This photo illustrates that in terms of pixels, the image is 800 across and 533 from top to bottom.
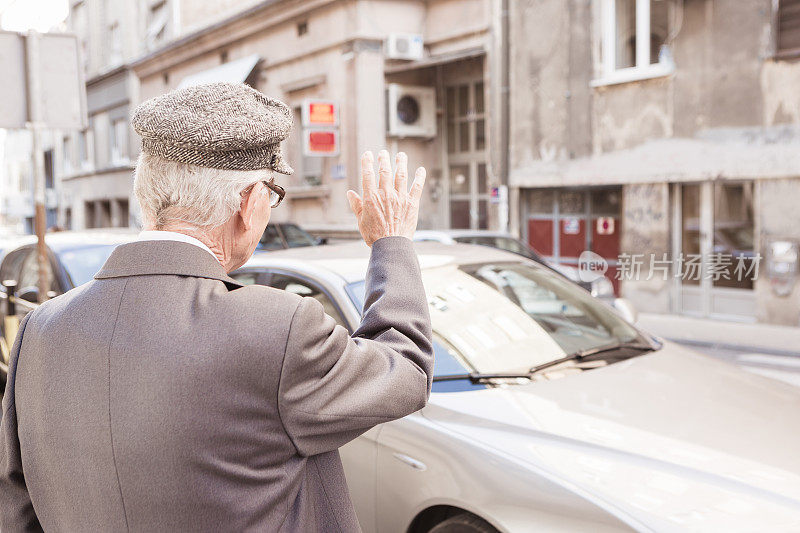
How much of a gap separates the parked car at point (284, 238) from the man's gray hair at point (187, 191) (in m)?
10.1

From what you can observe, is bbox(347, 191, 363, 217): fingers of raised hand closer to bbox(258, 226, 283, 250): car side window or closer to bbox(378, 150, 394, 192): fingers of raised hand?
bbox(378, 150, 394, 192): fingers of raised hand

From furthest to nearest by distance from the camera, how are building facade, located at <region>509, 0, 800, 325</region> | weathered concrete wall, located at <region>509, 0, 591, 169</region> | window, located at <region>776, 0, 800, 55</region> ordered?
weathered concrete wall, located at <region>509, 0, 591, 169</region> → building facade, located at <region>509, 0, 800, 325</region> → window, located at <region>776, 0, 800, 55</region>

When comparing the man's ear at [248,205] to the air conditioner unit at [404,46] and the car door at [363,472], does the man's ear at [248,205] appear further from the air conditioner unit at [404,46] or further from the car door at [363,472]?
the air conditioner unit at [404,46]

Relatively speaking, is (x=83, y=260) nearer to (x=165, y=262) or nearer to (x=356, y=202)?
(x=356, y=202)

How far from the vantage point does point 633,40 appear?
13172 mm

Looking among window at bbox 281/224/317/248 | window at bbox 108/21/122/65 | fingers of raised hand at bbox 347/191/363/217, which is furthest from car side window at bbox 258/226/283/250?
window at bbox 108/21/122/65

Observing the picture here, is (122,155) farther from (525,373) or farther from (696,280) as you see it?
(525,373)

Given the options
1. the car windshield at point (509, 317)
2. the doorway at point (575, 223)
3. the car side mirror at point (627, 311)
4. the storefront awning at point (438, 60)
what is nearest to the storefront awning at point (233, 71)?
the storefront awning at point (438, 60)

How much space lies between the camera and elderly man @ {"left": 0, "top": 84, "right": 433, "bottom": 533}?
1298 millimetres

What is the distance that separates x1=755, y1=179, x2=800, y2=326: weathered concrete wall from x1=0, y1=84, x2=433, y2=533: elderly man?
11402mm

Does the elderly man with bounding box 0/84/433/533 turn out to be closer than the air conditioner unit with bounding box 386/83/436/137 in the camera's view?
Yes

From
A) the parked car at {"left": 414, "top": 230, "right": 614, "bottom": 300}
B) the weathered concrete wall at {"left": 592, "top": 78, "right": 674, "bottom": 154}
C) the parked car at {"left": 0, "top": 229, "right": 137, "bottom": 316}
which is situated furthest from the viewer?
the weathered concrete wall at {"left": 592, "top": 78, "right": 674, "bottom": 154}

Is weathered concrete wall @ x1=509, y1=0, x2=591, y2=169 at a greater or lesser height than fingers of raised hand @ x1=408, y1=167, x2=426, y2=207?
greater

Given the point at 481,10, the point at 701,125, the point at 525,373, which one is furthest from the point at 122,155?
the point at 525,373
